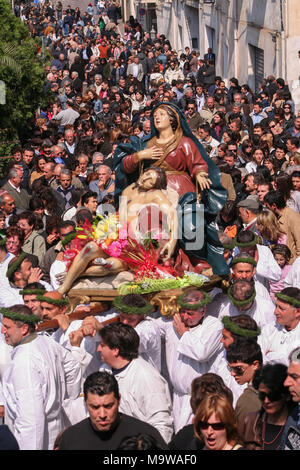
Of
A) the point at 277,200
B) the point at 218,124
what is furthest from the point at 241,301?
the point at 218,124

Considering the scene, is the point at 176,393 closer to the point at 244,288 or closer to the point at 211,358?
the point at 211,358

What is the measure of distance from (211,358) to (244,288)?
2.24 feet

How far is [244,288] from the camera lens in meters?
7.16

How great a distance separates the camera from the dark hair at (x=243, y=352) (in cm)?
589

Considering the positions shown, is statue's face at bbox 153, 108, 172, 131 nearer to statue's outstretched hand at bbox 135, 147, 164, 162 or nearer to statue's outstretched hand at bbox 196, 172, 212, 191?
statue's outstretched hand at bbox 135, 147, 164, 162

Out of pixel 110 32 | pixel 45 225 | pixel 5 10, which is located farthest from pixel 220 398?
pixel 110 32

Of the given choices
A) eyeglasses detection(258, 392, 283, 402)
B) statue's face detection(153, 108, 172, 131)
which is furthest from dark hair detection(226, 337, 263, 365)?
statue's face detection(153, 108, 172, 131)

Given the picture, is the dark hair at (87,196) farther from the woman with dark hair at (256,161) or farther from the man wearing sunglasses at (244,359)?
the man wearing sunglasses at (244,359)

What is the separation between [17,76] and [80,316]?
963 cm

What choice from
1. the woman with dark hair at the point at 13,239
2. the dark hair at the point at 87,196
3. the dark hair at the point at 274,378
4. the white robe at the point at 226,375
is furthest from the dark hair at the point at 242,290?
the dark hair at the point at 87,196

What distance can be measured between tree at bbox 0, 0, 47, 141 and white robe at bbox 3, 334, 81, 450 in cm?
1021

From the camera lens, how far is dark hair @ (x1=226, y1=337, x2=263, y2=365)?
589 centimetres

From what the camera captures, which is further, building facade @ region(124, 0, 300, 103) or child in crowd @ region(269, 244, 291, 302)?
building facade @ region(124, 0, 300, 103)
